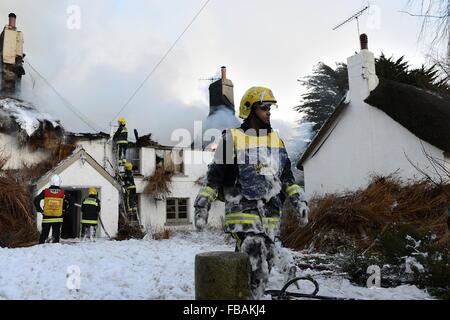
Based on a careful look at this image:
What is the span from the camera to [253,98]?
11.8 feet

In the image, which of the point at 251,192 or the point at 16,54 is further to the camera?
the point at 16,54

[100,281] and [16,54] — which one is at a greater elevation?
[16,54]

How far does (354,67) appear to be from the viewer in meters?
13.5

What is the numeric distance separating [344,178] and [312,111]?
16459 mm

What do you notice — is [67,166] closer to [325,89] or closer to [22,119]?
[22,119]

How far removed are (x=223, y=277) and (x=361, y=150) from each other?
11291 mm

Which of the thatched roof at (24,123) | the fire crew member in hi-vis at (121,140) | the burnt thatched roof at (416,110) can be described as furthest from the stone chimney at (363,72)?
the thatched roof at (24,123)

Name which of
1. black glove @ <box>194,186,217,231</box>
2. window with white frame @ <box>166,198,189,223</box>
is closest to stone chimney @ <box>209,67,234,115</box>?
window with white frame @ <box>166,198,189,223</box>

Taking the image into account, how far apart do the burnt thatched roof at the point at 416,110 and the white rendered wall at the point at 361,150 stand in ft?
0.82

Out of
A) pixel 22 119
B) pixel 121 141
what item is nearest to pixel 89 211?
pixel 121 141

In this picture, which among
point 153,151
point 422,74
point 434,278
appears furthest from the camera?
point 422,74

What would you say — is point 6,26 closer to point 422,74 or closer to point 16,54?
point 16,54

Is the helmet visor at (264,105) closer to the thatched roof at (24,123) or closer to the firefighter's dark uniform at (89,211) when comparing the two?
the firefighter's dark uniform at (89,211)
